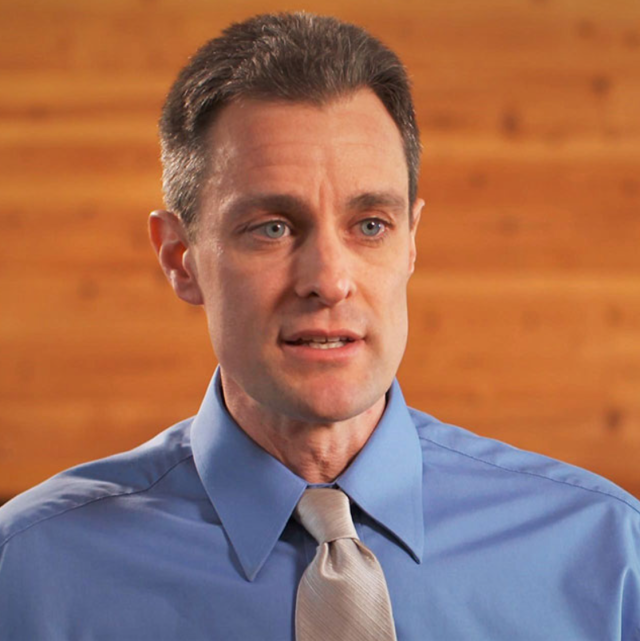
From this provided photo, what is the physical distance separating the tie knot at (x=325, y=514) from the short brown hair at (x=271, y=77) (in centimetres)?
40

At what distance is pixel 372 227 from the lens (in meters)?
1.25

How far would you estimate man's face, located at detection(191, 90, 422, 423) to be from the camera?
1196mm

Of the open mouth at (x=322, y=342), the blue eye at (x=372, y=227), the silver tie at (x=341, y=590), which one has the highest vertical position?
the blue eye at (x=372, y=227)

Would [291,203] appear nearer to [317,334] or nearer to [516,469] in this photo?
[317,334]

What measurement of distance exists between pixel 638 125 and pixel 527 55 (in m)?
0.38

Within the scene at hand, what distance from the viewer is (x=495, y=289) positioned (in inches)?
111

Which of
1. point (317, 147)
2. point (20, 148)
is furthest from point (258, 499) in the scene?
point (20, 148)

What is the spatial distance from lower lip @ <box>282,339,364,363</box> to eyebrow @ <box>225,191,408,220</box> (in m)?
0.16

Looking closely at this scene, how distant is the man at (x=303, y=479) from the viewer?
1.20 m

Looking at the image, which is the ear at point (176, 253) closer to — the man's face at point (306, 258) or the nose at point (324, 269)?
the man's face at point (306, 258)

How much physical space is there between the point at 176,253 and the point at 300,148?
0.29 m

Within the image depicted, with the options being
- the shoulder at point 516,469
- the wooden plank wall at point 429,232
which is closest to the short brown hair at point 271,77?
the shoulder at point 516,469

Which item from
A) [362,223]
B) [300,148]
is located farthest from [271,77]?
[362,223]

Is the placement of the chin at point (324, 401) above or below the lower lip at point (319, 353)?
below
